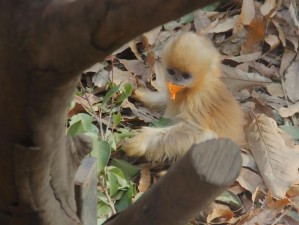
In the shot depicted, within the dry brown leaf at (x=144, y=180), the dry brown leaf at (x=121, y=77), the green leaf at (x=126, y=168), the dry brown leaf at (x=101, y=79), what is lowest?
the dry brown leaf at (x=144, y=180)

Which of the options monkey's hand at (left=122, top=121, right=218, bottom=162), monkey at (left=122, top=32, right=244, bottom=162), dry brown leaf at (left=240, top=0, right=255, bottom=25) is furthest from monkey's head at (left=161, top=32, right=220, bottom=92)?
dry brown leaf at (left=240, top=0, right=255, bottom=25)

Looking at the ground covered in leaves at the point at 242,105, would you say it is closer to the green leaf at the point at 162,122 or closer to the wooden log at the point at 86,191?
the green leaf at the point at 162,122

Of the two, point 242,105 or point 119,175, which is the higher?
point 119,175

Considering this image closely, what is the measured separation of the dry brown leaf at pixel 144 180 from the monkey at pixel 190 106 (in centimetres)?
8

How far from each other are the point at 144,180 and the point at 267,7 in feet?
5.68

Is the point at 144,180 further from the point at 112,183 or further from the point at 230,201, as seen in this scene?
the point at 230,201

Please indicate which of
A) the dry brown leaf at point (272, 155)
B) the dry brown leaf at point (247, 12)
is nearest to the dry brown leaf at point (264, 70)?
the dry brown leaf at point (247, 12)

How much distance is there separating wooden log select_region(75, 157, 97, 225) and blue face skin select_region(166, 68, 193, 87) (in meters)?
1.28

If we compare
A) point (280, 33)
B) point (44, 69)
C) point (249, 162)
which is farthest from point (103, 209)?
point (280, 33)

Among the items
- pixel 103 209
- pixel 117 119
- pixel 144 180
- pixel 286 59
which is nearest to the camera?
pixel 103 209

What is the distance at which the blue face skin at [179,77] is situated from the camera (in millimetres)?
3279

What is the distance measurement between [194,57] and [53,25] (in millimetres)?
2104

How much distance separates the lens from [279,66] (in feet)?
13.8

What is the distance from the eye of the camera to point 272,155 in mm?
3441
